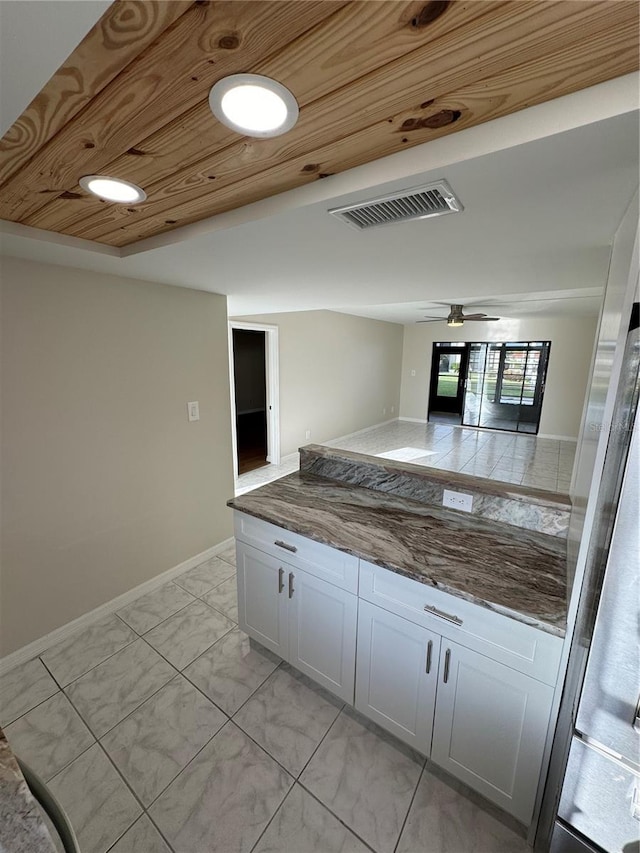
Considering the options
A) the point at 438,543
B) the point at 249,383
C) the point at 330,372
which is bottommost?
the point at 438,543

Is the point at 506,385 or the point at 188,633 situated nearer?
the point at 188,633

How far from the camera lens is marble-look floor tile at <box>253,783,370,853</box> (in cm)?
119

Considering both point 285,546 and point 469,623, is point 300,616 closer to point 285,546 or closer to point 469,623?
point 285,546

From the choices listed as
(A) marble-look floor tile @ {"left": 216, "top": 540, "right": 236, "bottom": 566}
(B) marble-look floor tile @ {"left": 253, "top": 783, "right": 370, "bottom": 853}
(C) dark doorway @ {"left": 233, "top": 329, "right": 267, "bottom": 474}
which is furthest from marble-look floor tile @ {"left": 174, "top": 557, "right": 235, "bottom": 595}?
(C) dark doorway @ {"left": 233, "top": 329, "right": 267, "bottom": 474}

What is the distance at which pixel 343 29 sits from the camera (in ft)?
1.89

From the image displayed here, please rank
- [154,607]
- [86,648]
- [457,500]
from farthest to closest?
[154,607] < [86,648] < [457,500]

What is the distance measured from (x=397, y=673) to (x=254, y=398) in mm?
7200

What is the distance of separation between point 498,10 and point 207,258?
55.5 inches

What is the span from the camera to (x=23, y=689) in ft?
5.79

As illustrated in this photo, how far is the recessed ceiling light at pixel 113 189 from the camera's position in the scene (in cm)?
105

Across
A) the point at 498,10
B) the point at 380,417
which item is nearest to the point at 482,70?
the point at 498,10

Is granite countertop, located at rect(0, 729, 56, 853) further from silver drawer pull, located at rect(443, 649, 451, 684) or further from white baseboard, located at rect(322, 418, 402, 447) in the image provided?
white baseboard, located at rect(322, 418, 402, 447)

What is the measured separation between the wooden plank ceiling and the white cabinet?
5.06ft

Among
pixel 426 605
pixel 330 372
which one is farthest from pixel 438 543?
pixel 330 372
